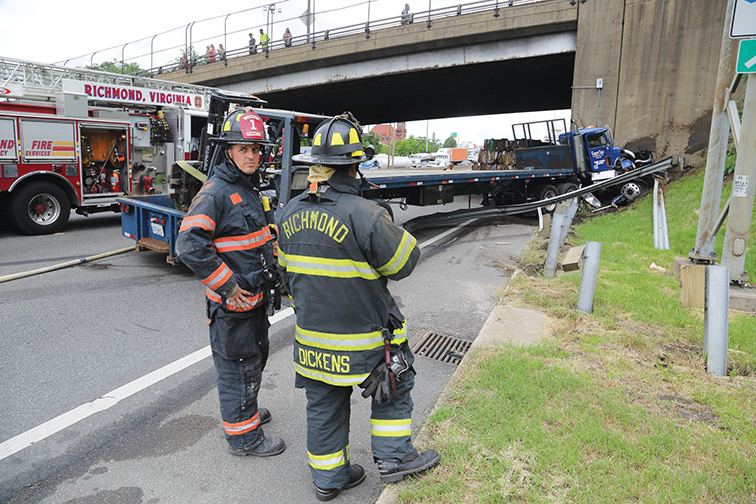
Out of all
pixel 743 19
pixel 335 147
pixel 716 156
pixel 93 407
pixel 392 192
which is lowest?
pixel 93 407

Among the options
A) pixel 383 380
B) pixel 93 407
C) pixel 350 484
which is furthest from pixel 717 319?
pixel 93 407

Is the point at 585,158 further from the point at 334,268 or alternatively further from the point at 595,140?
the point at 334,268

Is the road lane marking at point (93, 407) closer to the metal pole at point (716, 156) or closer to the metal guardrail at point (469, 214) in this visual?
the metal pole at point (716, 156)

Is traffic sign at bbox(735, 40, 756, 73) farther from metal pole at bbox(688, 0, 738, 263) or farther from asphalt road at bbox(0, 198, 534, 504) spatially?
asphalt road at bbox(0, 198, 534, 504)

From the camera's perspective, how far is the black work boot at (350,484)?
2600 mm

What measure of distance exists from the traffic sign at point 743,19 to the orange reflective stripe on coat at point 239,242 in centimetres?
500

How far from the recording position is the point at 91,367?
4156 millimetres

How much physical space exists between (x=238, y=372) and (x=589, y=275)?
3814 millimetres

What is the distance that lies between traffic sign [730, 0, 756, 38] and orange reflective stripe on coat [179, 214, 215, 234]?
5.24 metres

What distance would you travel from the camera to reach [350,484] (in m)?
2.74

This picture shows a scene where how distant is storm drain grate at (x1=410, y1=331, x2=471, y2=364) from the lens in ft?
14.9

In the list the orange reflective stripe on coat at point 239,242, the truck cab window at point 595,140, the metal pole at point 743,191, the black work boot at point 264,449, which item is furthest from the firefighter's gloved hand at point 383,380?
the truck cab window at point 595,140

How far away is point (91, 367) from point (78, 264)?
3.95 metres

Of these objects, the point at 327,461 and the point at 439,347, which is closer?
the point at 327,461
